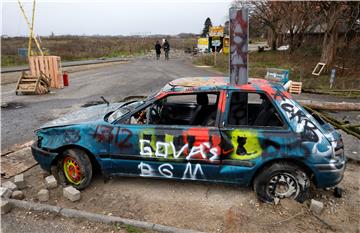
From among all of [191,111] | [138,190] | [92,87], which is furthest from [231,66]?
[92,87]

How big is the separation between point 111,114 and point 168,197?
1522 millimetres

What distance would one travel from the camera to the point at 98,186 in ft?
14.8

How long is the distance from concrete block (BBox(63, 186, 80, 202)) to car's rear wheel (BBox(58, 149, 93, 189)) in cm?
22

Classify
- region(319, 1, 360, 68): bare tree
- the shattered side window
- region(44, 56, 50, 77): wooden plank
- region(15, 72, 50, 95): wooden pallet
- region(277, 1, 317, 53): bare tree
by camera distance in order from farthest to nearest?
region(277, 1, 317, 53): bare tree, region(319, 1, 360, 68): bare tree, region(44, 56, 50, 77): wooden plank, region(15, 72, 50, 95): wooden pallet, the shattered side window

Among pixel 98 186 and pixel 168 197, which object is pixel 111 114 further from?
pixel 168 197

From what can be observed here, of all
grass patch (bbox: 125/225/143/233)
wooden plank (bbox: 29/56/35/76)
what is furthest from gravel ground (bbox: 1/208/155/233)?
wooden plank (bbox: 29/56/35/76)

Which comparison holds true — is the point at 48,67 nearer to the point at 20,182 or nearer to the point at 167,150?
the point at 20,182

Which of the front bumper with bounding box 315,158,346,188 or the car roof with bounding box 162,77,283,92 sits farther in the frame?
the car roof with bounding box 162,77,283,92

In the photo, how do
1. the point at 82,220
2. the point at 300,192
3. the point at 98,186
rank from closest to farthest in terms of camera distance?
the point at 82,220
the point at 300,192
the point at 98,186

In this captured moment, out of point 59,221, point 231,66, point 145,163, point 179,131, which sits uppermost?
point 231,66

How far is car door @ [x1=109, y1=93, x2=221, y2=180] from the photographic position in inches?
155

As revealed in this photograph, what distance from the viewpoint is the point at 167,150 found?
403 centimetres

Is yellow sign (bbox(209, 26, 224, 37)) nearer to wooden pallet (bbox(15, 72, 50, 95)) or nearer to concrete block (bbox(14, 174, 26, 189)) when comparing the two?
wooden pallet (bbox(15, 72, 50, 95))

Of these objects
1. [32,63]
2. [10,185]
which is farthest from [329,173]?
[32,63]
